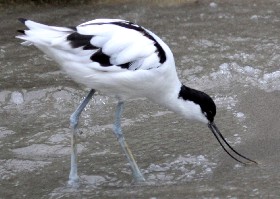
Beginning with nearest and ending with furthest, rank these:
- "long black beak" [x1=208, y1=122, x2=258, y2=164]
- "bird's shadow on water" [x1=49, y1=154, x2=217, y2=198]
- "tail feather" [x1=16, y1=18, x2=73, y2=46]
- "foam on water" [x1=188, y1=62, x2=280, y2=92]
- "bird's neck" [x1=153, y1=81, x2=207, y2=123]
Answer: "tail feather" [x1=16, y1=18, x2=73, y2=46] < "bird's shadow on water" [x1=49, y1=154, x2=217, y2=198] < "bird's neck" [x1=153, y1=81, x2=207, y2=123] < "long black beak" [x1=208, y1=122, x2=258, y2=164] < "foam on water" [x1=188, y1=62, x2=280, y2=92]

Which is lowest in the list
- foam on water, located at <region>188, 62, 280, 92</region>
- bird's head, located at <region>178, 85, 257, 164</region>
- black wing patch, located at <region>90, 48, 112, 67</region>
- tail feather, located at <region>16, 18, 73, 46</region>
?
foam on water, located at <region>188, 62, 280, 92</region>

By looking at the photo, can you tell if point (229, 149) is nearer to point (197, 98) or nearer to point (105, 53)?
point (197, 98)

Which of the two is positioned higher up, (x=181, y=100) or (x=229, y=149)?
(x=181, y=100)

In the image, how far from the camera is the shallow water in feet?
15.5

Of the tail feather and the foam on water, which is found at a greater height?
the tail feather

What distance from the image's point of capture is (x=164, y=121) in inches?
223

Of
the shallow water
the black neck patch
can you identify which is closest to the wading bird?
the black neck patch

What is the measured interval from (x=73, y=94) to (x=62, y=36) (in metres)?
1.53

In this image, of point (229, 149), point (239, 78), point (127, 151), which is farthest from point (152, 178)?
point (239, 78)

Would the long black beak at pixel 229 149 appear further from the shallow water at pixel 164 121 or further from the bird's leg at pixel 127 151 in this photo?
the bird's leg at pixel 127 151

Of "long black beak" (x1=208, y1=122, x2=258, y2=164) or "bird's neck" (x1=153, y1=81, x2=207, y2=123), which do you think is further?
"long black beak" (x1=208, y1=122, x2=258, y2=164)

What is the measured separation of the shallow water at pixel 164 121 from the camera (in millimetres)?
4711

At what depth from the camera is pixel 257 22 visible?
7.49m

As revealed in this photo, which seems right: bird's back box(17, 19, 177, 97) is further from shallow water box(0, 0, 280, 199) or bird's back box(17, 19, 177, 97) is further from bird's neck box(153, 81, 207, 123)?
shallow water box(0, 0, 280, 199)
